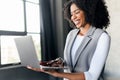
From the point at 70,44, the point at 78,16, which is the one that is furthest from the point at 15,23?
the point at 78,16

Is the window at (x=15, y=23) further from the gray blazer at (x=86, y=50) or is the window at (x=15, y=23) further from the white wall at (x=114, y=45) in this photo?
the gray blazer at (x=86, y=50)

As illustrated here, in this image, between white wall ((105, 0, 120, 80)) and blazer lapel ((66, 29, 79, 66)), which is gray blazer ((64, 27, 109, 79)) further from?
white wall ((105, 0, 120, 80))

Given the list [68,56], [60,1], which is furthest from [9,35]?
[68,56]

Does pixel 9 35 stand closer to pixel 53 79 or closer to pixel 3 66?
pixel 3 66

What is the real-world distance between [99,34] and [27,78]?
1967mm

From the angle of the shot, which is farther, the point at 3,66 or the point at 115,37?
the point at 115,37

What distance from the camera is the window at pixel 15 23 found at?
8.88 ft

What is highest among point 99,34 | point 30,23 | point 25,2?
point 25,2

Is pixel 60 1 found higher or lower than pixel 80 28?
higher

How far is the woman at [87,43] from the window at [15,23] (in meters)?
1.47

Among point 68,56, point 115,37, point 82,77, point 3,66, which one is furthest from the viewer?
point 115,37

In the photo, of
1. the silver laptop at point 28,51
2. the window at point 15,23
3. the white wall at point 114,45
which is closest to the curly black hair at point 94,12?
the silver laptop at point 28,51

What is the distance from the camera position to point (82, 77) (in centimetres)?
129

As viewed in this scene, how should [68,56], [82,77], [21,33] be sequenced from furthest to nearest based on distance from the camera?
Answer: [21,33], [68,56], [82,77]
